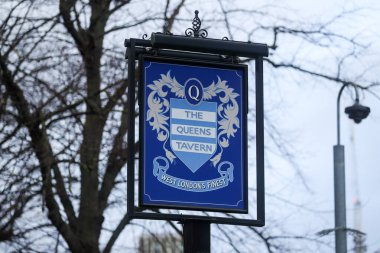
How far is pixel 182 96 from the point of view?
922 cm

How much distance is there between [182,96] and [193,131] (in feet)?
1.08

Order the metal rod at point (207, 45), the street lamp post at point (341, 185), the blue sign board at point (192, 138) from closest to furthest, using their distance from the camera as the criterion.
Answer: the blue sign board at point (192, 138) → the metal rod at point (207, 45) → the street lamp post at point (341, 185)

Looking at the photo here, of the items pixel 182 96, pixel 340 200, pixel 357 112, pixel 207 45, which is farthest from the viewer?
pixel 357 112

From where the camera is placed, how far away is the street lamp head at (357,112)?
55.5ft

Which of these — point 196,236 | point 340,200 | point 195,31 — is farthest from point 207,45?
point 340,200

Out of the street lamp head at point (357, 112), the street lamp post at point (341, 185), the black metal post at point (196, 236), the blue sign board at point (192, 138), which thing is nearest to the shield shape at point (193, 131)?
the blue sign board at point (192, 138)

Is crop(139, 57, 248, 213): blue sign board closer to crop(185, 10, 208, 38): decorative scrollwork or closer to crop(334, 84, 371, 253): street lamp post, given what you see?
crop(185, 10, 208, 38): decorative scrollwork

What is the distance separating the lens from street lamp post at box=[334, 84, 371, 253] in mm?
16438

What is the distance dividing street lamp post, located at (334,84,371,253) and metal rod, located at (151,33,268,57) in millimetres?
7389

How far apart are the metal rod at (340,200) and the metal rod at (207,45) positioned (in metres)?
7.39

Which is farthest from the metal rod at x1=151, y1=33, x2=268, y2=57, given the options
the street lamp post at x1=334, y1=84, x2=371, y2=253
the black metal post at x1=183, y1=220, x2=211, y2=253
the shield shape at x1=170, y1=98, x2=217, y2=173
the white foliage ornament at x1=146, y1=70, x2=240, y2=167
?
the street lamp post at x1=334, y1=84, x2=371, y2=253

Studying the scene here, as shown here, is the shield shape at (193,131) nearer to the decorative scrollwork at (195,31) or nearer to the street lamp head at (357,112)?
the decorative scrollwork at (195,31)

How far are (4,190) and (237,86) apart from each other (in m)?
7.41

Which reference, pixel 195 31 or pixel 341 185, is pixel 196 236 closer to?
pixel 195 31
